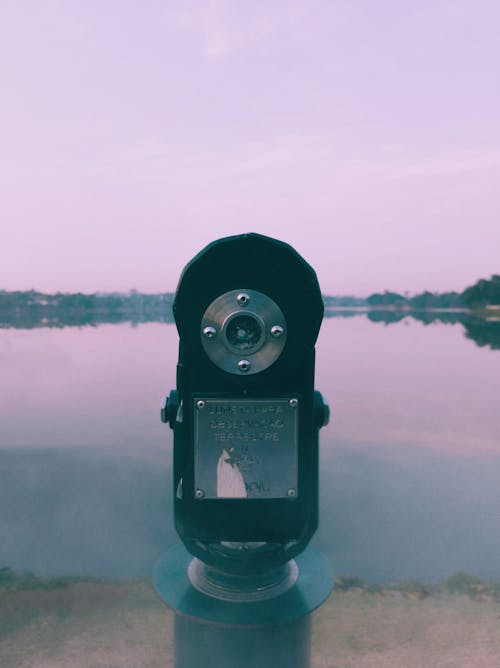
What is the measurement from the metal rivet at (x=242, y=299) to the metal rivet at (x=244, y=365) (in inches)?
9.2

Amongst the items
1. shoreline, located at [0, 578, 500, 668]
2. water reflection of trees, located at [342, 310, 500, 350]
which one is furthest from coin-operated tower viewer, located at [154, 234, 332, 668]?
water reflection of trees, located at [342, 310, 500, 350]

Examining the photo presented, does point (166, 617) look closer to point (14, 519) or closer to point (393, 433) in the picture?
point (14, 519)

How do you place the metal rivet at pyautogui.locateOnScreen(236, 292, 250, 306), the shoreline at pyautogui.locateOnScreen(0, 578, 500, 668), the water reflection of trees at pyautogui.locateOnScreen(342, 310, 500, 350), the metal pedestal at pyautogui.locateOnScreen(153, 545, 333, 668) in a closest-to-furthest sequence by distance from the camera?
the metal rivet at pyautogui.locateOnScreen(236, 292, 250, 306), the metal pedestal at pyautogui.locateOnScreen(153, 545, 333, 668), the shoreline at pyautogui.locateOnScreen(0, 578, 500, 668), the water reflection of trees at pyautogui.locateOnScreen(342, 310, 500, 350)

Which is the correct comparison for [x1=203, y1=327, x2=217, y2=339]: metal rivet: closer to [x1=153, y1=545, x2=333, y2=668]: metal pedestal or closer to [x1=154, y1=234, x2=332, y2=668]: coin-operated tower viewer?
[x1=154, y1=234, x2=332, y2=668]: coin-operated tower viewer

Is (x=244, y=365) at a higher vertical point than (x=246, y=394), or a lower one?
higher

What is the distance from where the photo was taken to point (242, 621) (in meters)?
2.35

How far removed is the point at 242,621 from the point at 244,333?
1205 millimetres

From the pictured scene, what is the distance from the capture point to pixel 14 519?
6.13 meters

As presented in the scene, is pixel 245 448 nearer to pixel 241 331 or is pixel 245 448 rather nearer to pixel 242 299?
pixel 241 331

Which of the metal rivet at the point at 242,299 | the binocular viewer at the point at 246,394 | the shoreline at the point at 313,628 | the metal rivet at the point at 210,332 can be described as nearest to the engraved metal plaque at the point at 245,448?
the binocular viewer at the point at 246,394

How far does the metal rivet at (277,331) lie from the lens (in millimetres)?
2275

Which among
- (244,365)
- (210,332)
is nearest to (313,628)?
(244,365)

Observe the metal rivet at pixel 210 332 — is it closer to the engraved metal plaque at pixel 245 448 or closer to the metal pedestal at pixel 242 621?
the engraved metal plaque at pixel 245 448

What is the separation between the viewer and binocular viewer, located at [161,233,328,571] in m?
2.28
